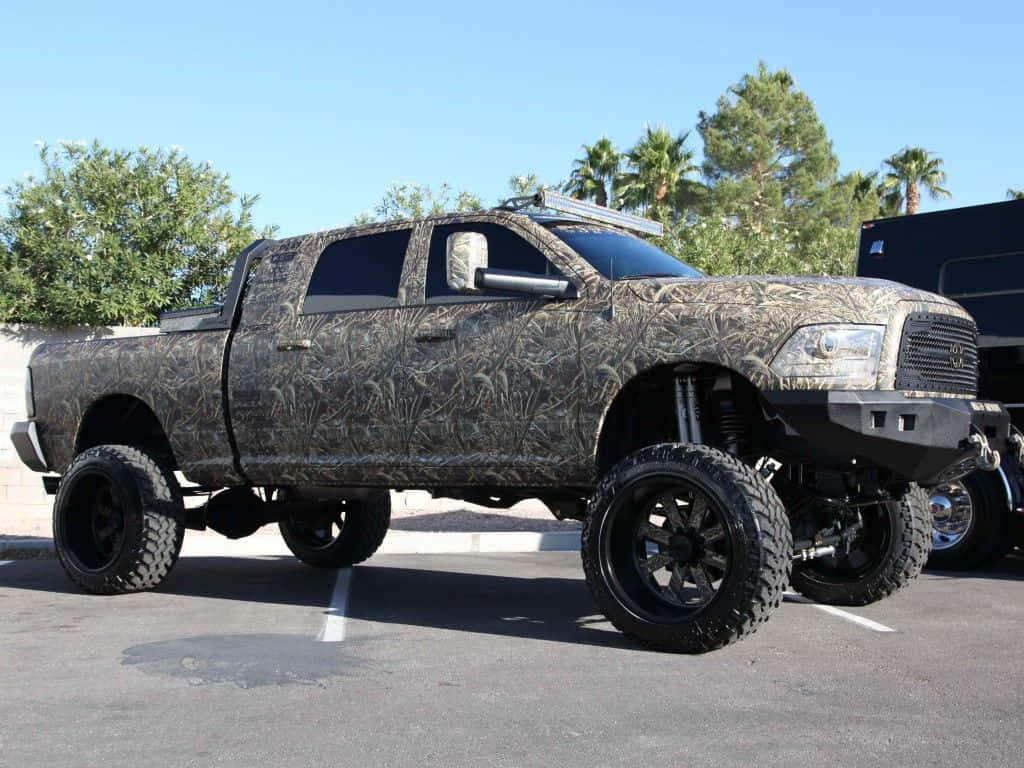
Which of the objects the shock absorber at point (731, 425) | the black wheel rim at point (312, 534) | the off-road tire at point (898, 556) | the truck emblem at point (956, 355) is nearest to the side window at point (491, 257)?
the shock absorber at point (731, 425)

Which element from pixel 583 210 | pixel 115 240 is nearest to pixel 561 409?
pixel 583 210

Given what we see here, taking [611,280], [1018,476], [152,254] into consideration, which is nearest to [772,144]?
[152,254]

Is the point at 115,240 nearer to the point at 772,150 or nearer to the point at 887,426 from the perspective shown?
the point at 887,426

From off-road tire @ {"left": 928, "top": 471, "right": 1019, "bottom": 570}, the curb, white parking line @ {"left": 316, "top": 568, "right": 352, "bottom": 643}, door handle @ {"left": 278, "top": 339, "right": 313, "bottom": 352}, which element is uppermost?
door handle @ {"left": 278, "top": 339, "right": 313, "bottom": 352}

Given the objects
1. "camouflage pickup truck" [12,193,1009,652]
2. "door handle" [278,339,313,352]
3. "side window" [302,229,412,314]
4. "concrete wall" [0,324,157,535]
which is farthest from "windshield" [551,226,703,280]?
"concrete wall" [0,324,157,535]

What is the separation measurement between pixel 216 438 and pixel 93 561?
1.31m

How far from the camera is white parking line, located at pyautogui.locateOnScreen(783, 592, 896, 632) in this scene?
21.7 ft

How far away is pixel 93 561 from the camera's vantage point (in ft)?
26.9

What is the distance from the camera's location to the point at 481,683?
5.20 meters

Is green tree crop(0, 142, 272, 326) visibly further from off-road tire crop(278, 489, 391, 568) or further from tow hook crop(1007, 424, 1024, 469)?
tow hook crop(1007, 424, 1024, 469)

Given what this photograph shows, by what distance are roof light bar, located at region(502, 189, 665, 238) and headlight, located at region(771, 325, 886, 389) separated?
5.76 ft

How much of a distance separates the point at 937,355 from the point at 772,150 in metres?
42.4

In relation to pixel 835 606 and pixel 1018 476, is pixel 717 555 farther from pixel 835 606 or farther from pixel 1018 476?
pixel 1018 476

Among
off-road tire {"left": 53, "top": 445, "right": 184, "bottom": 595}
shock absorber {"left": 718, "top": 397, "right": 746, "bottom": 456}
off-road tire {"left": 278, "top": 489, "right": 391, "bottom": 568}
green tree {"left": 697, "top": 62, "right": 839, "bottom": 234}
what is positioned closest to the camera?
shock absorber {"left": 718, "top": 397, "right": 746, "bottom": 456}
